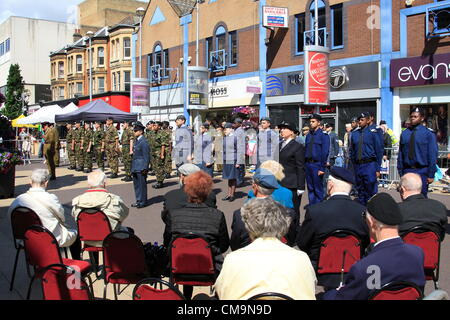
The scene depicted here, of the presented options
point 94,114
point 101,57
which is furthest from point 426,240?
point 101,57

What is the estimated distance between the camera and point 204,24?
88.9 ft

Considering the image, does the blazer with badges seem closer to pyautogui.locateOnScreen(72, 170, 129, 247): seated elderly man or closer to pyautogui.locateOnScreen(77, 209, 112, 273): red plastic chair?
pyautogui.locateOnScreen(72, 170, 129, 247): seated elderly man

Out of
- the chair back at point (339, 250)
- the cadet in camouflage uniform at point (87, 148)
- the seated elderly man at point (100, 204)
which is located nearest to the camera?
the chair back at point (339, 250)

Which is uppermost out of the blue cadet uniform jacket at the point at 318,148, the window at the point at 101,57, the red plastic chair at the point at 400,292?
the window at the point at 101,57

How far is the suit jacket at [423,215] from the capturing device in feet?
14.4

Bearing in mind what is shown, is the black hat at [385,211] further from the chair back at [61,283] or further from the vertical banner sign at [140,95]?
the vertical banner sign at [140,95]

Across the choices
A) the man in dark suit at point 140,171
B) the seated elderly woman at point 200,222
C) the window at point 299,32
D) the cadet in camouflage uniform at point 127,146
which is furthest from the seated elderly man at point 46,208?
the window at point 299,32

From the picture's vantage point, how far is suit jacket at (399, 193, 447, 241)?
4.38 metres

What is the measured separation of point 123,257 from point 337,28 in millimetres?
17763

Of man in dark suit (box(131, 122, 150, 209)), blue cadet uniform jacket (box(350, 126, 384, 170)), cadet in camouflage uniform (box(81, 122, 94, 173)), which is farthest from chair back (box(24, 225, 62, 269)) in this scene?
cadet in camouflage uniform (box(81, 122, 94, 173))

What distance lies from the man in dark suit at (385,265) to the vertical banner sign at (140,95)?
92.5 feet

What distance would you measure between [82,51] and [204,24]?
23.6 metres

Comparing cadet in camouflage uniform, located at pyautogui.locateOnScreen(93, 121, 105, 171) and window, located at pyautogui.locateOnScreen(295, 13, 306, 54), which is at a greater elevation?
window, located at pyautogui.locateOnScreen(295, 13, 306, 54)

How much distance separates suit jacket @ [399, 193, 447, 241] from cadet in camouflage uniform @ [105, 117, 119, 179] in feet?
41.9
